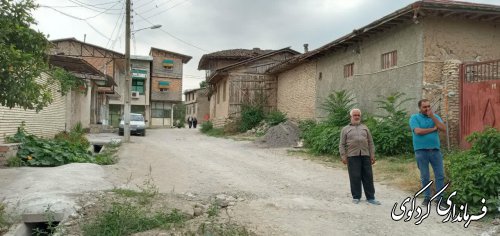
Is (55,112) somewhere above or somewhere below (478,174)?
above

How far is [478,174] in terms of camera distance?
20.2 ft

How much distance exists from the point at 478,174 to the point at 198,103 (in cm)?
5715

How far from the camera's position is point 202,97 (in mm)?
60875

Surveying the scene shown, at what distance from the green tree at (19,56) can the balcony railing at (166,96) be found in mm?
44860

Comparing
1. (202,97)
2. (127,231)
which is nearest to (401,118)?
(127,231)

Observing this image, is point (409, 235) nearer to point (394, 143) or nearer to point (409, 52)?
point (394, 143)

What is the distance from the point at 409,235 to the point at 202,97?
186 feet

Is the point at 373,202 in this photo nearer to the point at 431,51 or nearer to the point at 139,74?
the point at 431,51

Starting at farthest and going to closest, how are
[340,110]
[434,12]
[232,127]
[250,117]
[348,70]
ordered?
[232,127], [250,117], [348,70], [340,110], [434,12]

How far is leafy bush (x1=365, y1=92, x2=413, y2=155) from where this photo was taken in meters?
11.6

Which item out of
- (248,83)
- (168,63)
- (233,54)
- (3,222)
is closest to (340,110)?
(3,222)

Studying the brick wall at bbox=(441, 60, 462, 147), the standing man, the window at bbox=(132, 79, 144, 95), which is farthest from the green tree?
the window at bbox=(132, 79, 144, 95)

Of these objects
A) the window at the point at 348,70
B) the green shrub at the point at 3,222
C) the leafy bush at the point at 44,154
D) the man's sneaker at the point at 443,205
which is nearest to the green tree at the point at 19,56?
the green shrub at the point at 3,222

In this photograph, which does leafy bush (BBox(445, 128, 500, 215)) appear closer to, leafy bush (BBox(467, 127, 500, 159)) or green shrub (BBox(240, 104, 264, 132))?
leafy bush (BBox(467, 127, 500, 159))
